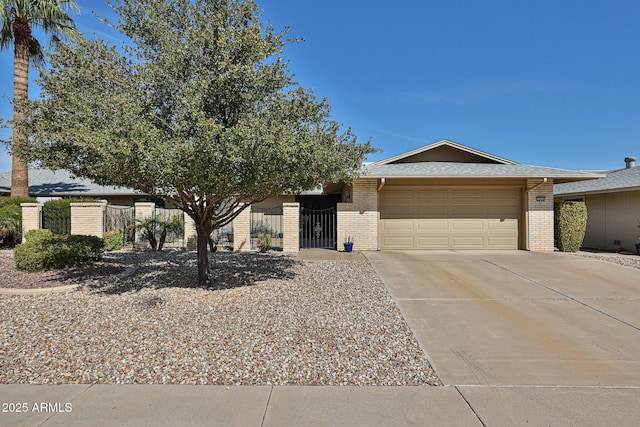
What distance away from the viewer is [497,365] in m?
3.76

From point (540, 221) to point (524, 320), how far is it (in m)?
8.84

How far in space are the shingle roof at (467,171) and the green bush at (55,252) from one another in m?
7.69

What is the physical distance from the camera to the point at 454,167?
13.2 metres

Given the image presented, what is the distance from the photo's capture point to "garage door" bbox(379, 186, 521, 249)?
41.8ft

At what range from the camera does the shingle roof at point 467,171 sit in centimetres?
1180

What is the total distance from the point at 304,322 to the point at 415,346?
1534 millimetres

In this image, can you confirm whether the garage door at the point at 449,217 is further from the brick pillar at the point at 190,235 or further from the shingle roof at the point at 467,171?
the brick pillar at the point at 190,235

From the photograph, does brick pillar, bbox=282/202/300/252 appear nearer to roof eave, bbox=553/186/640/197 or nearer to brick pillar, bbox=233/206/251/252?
brick pillar, bbox=233/206/251/252

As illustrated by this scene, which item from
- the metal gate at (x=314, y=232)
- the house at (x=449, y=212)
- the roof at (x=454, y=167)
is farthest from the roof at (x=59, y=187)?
the roof at (x=454, y=167)

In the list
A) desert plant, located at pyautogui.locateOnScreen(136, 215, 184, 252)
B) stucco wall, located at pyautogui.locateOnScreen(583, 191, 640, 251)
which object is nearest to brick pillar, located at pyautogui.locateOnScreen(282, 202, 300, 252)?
desert plant, located at pyautogui.locateOnScreen(136, 215, 184, 252)

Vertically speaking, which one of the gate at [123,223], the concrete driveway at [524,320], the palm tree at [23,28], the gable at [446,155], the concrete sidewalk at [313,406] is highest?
the palm tree at [23,28]

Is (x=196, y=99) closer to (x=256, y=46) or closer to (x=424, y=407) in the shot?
(x=256, y=46)

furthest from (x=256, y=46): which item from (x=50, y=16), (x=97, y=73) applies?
(x=50, y=16)

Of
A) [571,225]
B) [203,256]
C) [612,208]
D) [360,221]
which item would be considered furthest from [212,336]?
[612,208]
